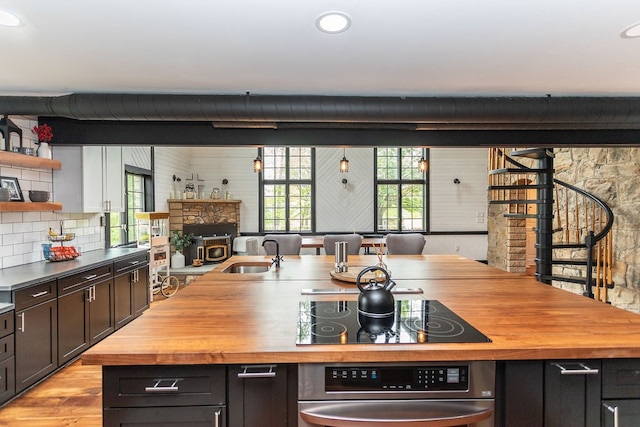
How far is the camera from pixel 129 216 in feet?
17.6

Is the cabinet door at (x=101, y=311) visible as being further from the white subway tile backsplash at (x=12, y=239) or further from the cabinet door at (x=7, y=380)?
the cabinet door at (x=7, y=380)

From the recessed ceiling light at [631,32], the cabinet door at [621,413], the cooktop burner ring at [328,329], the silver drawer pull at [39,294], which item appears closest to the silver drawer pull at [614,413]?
the cabinet door at [621,413]

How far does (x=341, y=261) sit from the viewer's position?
2.63 meters

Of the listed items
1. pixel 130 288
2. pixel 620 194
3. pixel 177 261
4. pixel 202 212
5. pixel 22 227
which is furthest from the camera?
pixel 202 212

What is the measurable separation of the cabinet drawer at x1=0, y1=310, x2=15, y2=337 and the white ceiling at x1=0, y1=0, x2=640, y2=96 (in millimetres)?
1645

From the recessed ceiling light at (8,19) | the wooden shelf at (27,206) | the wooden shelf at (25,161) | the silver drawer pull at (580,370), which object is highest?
the recessed ceiling light at (8,19)

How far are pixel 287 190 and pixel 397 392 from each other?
262 inches

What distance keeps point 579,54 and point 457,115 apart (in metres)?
0.84

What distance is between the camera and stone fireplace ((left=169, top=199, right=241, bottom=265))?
22.4 feet

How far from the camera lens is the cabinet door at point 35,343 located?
7.91 feet

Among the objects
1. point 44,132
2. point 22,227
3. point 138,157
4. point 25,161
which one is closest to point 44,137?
point 44,132

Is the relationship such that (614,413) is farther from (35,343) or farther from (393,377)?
(35,343)

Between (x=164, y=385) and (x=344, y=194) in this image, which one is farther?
(x=344, y=194)

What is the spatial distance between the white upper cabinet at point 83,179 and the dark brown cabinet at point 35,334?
1.15 metres
